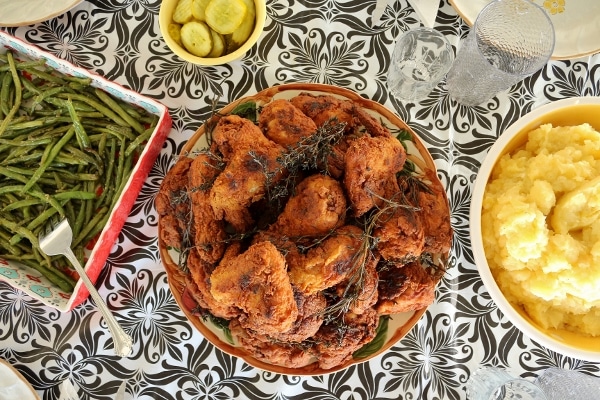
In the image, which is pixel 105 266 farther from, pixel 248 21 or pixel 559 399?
pixel 559 399

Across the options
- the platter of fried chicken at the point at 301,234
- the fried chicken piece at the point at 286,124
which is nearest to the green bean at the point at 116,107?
Answer: the platter of fried chicken at the point at 301,234

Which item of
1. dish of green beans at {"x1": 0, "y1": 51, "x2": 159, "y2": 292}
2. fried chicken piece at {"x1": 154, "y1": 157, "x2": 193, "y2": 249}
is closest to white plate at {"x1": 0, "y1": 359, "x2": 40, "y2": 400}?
dish of green beans at {"x1": 0, "y1": 51, "x2": 159, "y2": 292}

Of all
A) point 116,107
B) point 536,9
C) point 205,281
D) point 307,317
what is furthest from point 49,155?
point 536,9

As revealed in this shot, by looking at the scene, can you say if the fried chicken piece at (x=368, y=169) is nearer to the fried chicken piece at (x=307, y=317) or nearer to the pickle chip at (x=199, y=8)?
the fried chicken piece at (x=307, y=317)

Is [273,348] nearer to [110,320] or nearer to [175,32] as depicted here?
[110,320]

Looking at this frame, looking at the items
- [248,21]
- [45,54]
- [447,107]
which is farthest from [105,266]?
[447,107]
